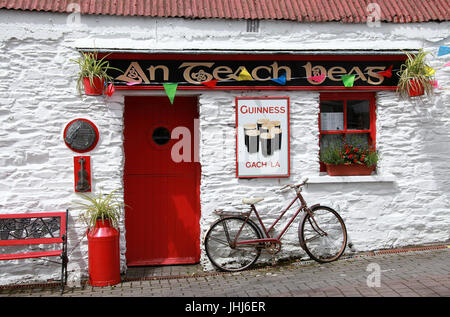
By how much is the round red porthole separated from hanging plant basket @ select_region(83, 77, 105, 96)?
1.31 ft

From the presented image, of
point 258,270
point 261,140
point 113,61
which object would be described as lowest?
point 258,270

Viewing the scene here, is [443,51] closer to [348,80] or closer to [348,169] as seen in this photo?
[348,80]

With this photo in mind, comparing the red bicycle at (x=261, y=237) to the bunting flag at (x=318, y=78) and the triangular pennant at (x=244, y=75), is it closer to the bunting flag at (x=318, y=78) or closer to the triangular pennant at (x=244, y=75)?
the bunting flag at (x=318, y=78)

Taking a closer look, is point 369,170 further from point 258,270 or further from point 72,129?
point 72,129

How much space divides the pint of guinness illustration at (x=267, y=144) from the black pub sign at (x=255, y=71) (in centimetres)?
68

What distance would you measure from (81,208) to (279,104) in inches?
119

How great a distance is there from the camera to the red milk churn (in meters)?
5.95

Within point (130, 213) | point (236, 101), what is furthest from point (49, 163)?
point (236, 101)

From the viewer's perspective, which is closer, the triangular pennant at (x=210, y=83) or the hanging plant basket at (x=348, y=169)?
the triangular pennant at (x=210, y=83)

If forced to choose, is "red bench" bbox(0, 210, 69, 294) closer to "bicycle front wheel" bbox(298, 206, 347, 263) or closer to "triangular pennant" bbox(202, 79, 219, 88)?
"triangular pennant" bbox(202, 79, 219, 88)

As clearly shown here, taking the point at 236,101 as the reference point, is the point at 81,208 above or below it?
below

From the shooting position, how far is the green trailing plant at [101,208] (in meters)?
6.07

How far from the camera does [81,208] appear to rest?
6332 mm

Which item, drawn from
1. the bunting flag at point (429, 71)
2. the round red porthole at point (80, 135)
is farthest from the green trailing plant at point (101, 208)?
the bunting flag at point (429, 71)
